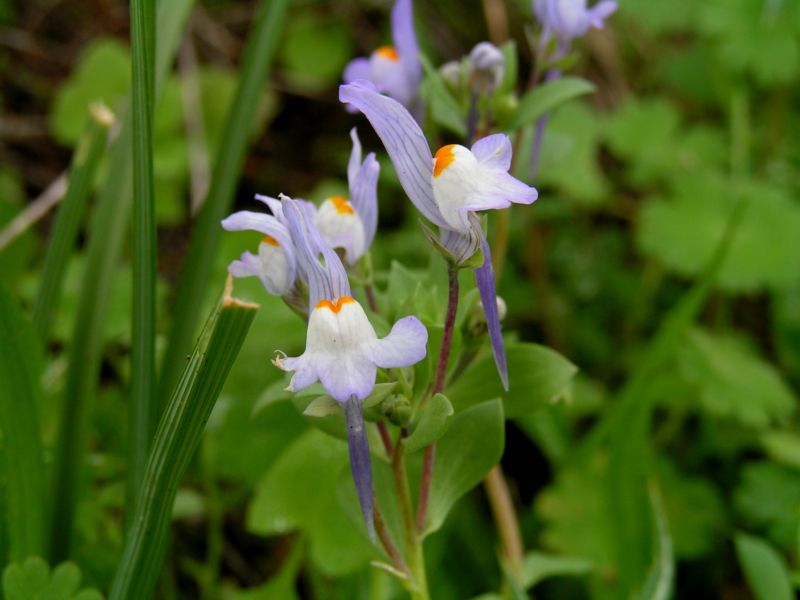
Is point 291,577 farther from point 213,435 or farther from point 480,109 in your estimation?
point 480,109

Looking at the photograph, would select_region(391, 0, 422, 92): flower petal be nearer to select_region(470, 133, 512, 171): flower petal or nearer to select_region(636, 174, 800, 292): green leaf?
select_region(470, 133, 512, 171): flower petal

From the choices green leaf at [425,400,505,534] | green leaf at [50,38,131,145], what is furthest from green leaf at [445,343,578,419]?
green leaf at [50,38,131,145]

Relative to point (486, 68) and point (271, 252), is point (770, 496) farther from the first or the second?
point (271, 252)

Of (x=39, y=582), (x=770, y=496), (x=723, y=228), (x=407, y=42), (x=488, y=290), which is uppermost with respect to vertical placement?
(x=407, y=42)

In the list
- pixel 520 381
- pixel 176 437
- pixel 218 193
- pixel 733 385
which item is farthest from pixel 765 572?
pixel 218 193

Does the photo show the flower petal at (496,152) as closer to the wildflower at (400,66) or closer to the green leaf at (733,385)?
the wildflower at (400,66)

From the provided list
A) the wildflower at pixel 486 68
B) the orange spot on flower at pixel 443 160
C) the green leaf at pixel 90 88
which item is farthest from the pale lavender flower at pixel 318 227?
the green leaf at pixel 90 88
